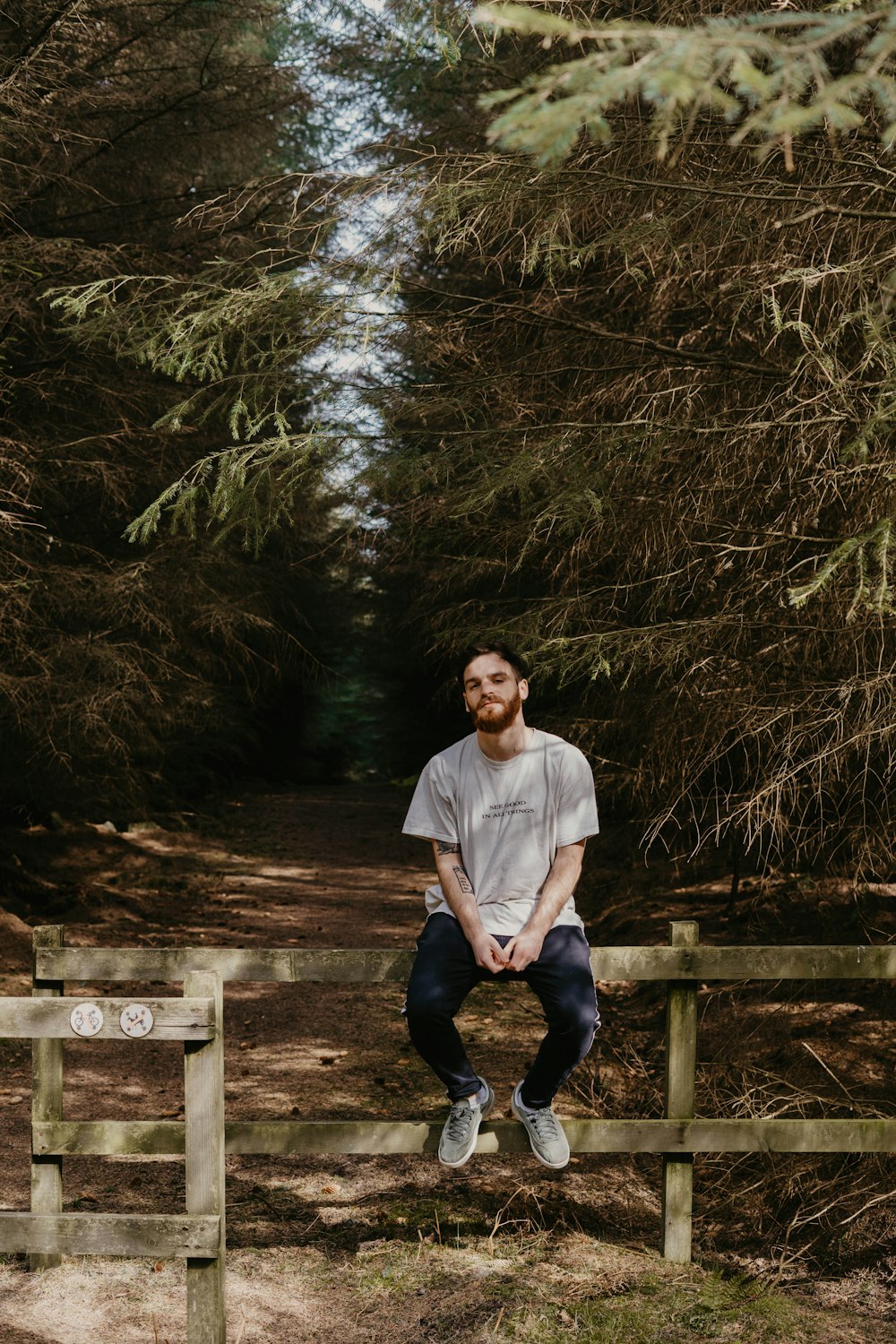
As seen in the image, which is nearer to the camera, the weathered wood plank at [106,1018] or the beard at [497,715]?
the weathered wood plank at [106,1018]

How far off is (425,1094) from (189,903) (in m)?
6.16

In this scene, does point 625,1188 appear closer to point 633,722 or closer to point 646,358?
point 633,722

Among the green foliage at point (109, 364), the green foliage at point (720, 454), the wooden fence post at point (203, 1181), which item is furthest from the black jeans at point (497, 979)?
the green foliage at point (109, 364)

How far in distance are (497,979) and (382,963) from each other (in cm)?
47

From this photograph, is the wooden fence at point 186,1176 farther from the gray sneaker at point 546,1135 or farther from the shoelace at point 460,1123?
the gray sneaker at point 546,1135

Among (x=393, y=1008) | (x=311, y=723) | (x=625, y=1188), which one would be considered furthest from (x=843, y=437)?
(x=311, y=723)

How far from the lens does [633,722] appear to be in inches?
279

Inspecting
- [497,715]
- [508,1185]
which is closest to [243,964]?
[497,715]

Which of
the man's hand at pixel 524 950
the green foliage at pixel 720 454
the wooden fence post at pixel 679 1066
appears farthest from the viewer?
the green foliage at pixel 720 454

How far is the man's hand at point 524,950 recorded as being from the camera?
3.92m

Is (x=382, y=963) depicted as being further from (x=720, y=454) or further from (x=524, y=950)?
(x=720, y=454)

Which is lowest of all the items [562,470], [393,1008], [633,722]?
[393,1008]

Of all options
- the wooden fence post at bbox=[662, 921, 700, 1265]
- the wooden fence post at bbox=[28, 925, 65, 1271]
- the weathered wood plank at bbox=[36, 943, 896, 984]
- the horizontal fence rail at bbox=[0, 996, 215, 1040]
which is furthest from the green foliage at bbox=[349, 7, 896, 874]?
the wooden fence post at bbox=[28, 925, 65, 1271]

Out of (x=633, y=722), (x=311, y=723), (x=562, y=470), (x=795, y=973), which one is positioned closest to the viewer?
(x=795, y=973)
